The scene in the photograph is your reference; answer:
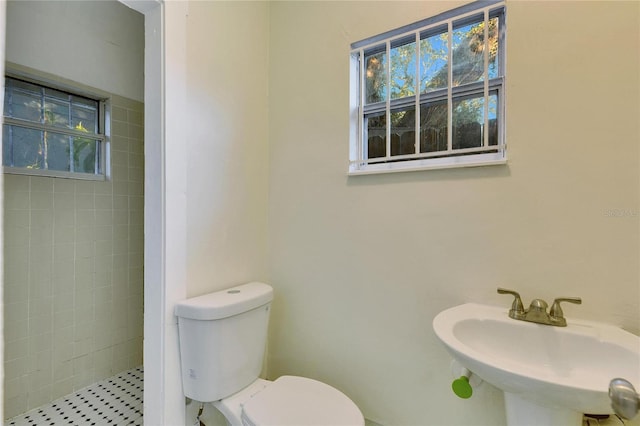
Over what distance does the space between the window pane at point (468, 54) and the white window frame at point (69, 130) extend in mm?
2049

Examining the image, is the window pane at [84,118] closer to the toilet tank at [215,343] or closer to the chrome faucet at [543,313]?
the toilet tank at [215,343]

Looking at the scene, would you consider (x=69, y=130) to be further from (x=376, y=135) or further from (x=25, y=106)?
(x=376, y=135)

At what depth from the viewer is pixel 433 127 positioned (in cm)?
132

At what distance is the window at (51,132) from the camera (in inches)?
66.7

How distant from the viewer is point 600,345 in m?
0.90

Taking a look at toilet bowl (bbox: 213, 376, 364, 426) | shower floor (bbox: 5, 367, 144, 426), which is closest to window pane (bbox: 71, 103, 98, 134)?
shower floor (bbox: 5, 367, 144, 426)

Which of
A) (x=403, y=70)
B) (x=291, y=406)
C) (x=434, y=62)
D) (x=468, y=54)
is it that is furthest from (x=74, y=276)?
(x=468, y=54)

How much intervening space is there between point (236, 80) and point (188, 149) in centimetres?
46

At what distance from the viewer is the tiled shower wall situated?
166 cm

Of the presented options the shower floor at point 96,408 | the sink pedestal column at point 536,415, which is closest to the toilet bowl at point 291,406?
the sink pedestal column at point 536,415

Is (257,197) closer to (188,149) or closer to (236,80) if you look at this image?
(188,149)

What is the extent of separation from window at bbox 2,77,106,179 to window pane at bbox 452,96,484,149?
6.81 feet

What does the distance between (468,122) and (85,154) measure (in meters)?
2.17

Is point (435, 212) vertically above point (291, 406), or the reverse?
point (435, 212)
